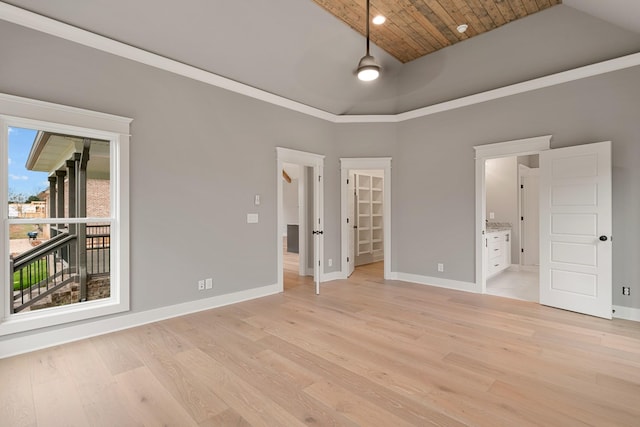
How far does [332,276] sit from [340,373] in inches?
130

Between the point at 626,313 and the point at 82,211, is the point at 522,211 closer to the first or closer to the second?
the point at 626,313

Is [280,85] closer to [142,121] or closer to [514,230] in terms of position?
[142,121]

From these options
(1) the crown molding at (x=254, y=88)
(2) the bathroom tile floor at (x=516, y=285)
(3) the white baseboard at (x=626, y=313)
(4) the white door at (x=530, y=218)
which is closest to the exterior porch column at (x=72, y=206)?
(1) the crown molding at (x=254, y=88)

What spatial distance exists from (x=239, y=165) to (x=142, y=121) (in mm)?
1304

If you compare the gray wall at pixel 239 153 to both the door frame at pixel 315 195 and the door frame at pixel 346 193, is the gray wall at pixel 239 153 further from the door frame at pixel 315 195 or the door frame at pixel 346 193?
the door frame at pixel 346 193

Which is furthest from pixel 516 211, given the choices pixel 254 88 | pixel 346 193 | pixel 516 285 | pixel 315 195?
pixel 254 88

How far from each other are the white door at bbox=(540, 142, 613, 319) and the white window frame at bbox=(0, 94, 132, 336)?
5196 millimetres

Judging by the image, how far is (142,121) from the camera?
3486 mm

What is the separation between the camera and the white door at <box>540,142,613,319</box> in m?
3.60

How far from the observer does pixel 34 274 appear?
125 inches

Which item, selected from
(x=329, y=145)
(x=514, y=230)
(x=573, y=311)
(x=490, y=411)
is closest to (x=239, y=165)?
(x=329, y=145)

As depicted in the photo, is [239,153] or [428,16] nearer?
[428,16]

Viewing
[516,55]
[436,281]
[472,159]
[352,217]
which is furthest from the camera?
[352,217]

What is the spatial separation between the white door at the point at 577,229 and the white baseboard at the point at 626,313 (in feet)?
0.56
